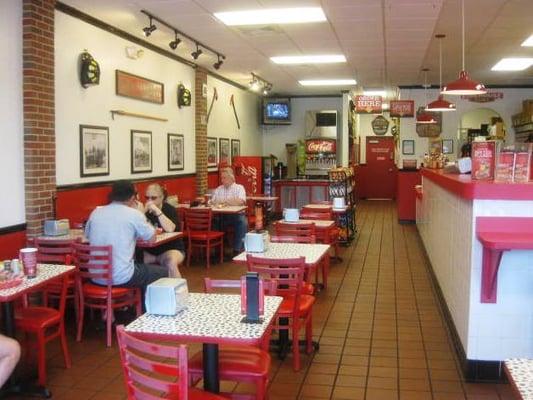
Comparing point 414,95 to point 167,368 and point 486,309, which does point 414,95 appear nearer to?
point 486,309

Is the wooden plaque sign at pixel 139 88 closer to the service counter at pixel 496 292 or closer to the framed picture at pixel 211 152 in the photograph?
the framed picture at pixel 211 152

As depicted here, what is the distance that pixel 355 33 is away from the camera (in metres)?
8.16

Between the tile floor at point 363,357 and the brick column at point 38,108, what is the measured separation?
57.4 inches

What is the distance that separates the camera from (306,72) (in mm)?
12086

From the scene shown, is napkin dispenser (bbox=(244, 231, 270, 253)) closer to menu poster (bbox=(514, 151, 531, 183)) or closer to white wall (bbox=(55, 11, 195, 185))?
menu poster (bbox=(514, 151, 531, 183))

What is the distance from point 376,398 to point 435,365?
2.90 ft

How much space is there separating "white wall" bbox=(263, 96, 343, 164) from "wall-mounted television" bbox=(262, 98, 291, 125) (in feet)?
1.92

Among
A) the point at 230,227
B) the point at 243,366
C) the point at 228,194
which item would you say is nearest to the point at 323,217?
the point at 228,194

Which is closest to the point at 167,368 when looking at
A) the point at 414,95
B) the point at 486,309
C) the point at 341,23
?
the point at 486,309

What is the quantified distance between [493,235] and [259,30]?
491 cm


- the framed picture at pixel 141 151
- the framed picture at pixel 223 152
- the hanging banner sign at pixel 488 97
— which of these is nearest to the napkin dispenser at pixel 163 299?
the framed picture at pixel 141 151

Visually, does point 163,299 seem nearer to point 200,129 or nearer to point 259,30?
point 259,30

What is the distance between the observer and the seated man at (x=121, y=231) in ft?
17.1

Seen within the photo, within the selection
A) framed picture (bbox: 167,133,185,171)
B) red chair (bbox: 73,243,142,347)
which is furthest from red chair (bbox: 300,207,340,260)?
red chair (bbox: 73,243,142,347)
